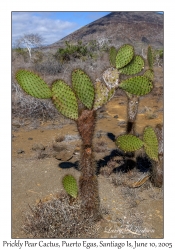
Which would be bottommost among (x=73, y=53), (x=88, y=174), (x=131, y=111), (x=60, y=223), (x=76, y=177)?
(x=60, y=223)

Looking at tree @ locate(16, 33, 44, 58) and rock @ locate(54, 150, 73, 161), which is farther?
tree @ locate(16, 33, 44, 58)

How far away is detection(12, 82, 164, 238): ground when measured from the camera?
364cm

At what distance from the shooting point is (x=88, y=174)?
3.60 meters

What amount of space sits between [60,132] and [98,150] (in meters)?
1.86

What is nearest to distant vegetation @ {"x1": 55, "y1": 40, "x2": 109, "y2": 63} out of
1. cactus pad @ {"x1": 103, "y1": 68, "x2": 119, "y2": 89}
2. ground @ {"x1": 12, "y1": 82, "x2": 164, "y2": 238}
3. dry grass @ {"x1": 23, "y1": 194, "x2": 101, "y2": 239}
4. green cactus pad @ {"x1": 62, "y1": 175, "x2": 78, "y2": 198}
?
ground @ {"x1": 12, "y1": 82, "x2": 164, "y2": 238}

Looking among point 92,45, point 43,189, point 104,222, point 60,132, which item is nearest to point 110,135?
point 60,132

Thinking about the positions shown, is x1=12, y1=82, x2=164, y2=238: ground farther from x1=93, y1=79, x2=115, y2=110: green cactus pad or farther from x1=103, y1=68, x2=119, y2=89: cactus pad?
x1=103, y1=68, x2=119, y2=89: cactus pad

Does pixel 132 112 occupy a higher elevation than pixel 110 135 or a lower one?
higher

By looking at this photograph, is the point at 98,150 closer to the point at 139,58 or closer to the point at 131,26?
the point at 139,58

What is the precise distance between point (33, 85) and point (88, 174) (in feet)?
3.72

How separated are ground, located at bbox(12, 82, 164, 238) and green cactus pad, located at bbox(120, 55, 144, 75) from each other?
145cm

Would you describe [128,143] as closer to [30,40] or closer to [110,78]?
[110,78]

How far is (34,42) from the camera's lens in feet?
70.5

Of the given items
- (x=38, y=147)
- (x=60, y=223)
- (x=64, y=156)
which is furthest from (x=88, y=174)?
(x=38, y=147)
